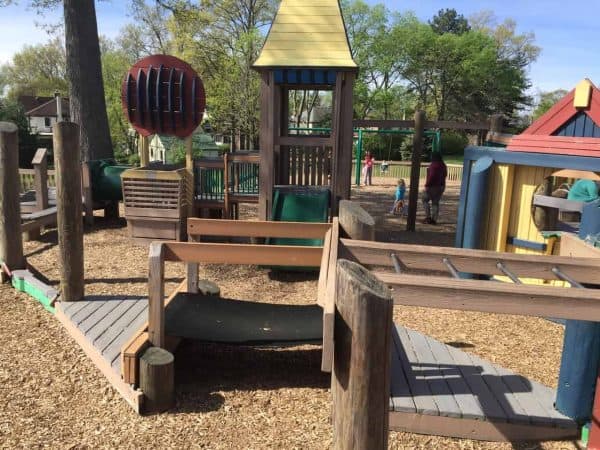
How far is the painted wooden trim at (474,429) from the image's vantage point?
331 cm

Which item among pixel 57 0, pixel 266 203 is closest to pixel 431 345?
pixel 266 203

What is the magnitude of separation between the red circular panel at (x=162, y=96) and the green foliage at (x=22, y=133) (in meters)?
14.6

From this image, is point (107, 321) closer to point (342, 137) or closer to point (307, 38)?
point (342, 137)

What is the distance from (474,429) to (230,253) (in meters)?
2.02

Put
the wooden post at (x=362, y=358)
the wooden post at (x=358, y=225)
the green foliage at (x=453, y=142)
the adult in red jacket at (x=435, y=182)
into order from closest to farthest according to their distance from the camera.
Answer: the wooden post at (x=362, y=358)
the wooden post at (x=358, y=225)
the adult in red jacket at (x=435, y=182)
the green foliage at (x=453, y=142)

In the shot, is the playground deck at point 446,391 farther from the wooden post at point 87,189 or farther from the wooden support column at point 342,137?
the wooden post at point 87,189

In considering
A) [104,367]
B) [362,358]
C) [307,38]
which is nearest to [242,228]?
[104,367]

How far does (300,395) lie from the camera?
13.0 ft

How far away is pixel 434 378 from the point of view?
3.81 meters

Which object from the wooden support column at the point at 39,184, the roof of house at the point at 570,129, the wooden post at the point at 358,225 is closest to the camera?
the wooden post at the point at 358,225

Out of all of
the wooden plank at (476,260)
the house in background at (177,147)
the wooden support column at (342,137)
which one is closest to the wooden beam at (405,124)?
the wooden support column at (342,137)

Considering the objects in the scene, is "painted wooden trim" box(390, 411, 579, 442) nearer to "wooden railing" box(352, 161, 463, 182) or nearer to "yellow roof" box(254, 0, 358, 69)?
"yellow roof" box(254, 0, 358, 69)

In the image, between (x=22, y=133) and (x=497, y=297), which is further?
(x=22, y=133)

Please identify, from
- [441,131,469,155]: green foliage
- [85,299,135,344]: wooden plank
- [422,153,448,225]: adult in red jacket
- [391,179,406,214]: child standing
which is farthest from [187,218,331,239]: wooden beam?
[441,131,469,155]: green foliage
